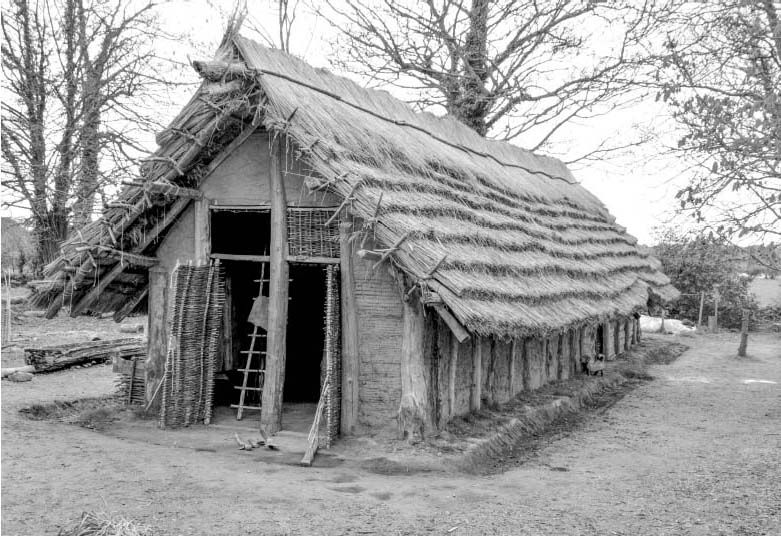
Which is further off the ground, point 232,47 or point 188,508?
point 232,47

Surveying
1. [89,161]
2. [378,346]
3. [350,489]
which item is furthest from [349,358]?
[89,161]

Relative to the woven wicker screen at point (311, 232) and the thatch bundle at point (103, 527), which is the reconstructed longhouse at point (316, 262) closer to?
the woven wicker screen at point (311, 232)

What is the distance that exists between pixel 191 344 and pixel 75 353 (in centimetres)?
633

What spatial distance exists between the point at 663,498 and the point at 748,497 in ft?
2.68

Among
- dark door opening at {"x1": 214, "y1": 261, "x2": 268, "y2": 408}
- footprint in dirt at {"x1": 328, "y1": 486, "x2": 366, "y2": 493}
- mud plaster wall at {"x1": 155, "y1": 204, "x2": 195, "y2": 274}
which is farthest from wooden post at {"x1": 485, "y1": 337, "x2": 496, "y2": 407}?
mud plaster wall at {"x1": 155, "y1": 204, "x2": 195, "y2": 274}

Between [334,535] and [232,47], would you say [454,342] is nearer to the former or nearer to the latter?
[334,535]

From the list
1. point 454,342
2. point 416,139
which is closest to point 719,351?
point 416,139

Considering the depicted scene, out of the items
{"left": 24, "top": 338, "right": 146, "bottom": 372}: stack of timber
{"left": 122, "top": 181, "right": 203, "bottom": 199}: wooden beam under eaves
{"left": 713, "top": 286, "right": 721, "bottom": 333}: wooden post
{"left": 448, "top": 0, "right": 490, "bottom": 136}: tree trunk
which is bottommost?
{"left": 24, "top": 338, "right": 146, "bottom": 372}: stack of timber

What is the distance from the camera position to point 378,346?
848cm

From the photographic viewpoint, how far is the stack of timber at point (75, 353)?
13758mm

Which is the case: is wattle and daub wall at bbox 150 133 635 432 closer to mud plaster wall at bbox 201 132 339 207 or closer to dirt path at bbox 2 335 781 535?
mud plaster wall at bbox 201 132 339 207

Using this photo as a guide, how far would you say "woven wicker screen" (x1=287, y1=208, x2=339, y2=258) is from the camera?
8.90 meters

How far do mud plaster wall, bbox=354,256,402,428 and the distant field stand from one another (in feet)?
75.3

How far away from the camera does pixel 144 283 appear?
10.4 metres
